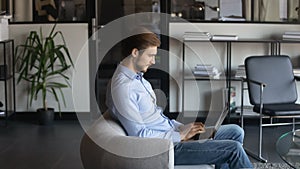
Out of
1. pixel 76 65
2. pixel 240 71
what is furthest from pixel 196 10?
pixel 76 65

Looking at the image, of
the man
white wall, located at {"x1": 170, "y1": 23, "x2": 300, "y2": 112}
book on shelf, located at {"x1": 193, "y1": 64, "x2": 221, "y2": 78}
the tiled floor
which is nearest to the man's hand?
the man

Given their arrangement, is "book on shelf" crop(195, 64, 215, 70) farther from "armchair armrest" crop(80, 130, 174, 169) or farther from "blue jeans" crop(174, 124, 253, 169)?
"armchair armrest" crop(80, 130, 174, 169)

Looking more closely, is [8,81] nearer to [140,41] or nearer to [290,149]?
[140,41]

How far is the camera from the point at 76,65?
6082 millimetres

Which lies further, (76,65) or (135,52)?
(76,65)

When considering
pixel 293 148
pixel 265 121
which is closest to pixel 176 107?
pixel 265 121

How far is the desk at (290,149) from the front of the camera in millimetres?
3250

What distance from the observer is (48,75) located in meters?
5.93

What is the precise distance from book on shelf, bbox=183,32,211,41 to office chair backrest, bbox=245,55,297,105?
0.83 m

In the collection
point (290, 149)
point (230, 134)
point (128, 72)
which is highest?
point (128, 72)

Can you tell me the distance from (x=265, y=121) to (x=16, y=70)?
2.97 meters

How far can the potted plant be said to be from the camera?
584 centimetres

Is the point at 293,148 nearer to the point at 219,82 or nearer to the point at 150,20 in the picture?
the point at 219,82

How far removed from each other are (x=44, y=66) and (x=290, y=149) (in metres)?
3.23
